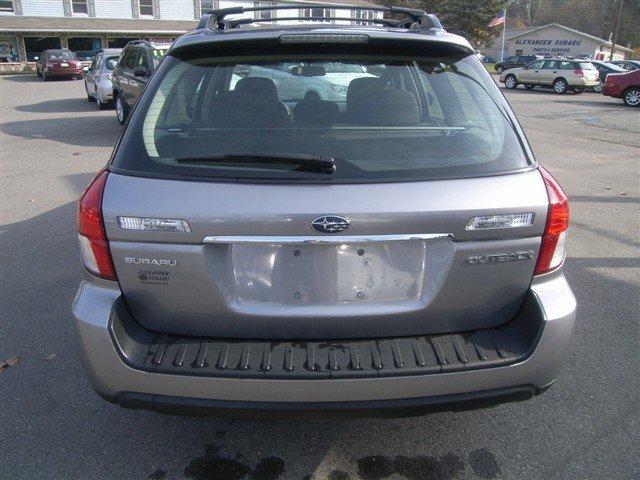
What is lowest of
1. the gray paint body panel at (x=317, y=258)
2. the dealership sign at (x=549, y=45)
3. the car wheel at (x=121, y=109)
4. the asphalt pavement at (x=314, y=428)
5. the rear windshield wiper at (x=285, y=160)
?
the dealership sign at (x=549, y=45)

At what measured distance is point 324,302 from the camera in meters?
2.25

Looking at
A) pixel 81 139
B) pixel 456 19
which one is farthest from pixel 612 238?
pixel 456 19

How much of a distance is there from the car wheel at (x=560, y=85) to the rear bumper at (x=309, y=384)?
1111 inches

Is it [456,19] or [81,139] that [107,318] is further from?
[456,19]

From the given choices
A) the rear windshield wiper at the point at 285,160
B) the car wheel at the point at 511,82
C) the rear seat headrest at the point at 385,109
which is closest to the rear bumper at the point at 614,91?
the car wheel at the point at 511,82

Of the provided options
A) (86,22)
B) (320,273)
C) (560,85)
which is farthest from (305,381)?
(86,22)

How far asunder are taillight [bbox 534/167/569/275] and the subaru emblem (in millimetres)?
844

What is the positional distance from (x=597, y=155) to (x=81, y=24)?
39818 mm

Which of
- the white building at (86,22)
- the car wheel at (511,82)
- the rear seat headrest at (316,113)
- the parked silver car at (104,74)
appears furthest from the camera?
the white building at (86,22)

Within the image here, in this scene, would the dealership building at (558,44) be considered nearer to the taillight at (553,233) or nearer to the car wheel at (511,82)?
the car wheel at (511,82)

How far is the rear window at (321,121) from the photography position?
2.27 metres

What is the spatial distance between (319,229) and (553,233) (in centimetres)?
99

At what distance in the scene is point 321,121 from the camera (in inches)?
97.9

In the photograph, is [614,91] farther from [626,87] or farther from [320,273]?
[320,273]
